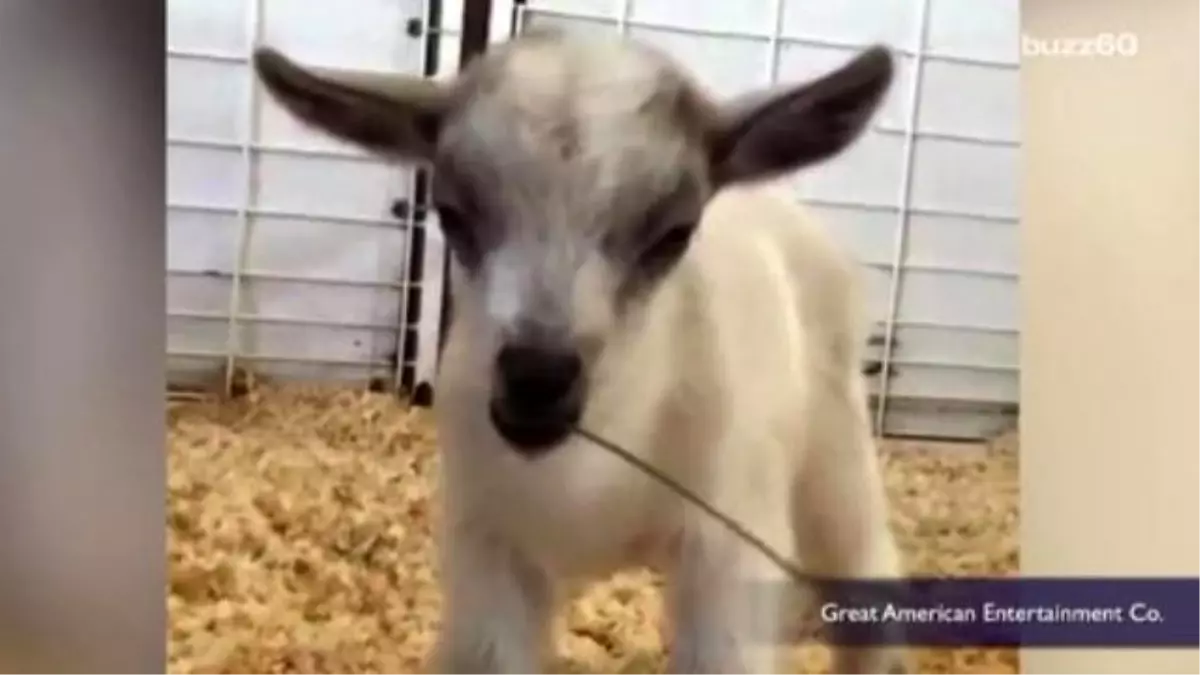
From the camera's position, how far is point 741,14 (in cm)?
64

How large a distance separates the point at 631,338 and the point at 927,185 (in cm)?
15

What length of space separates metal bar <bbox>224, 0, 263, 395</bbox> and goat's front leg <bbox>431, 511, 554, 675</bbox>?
0.10 m

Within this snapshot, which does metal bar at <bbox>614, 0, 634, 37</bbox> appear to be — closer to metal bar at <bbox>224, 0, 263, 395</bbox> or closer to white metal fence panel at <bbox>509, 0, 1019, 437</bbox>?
white metal fence panel at <bbox>509, 0, 1019, 437</bbox>

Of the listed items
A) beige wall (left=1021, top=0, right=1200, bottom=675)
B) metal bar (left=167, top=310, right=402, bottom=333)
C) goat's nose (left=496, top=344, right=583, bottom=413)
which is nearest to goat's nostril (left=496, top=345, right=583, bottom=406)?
goat's nose (left=496, top=344, right=583, bottom=413)

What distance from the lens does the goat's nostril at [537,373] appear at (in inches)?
21.0

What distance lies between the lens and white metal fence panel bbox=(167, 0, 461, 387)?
628mm

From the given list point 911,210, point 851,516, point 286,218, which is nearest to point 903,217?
point 911,210

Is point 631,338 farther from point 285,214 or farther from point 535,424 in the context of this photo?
point 285,214

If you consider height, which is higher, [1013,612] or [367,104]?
[367,104]

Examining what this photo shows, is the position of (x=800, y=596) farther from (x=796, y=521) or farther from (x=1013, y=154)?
(x=1013, y=154)

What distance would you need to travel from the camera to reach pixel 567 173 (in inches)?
21.2

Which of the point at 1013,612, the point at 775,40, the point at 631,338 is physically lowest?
the point at 1013,612

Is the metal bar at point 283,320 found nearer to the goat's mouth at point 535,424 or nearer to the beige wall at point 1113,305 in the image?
the goat's mouth at point 535,424

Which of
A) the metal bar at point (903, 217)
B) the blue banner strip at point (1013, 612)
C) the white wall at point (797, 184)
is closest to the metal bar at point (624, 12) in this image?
the white wall at point (797, 184)
